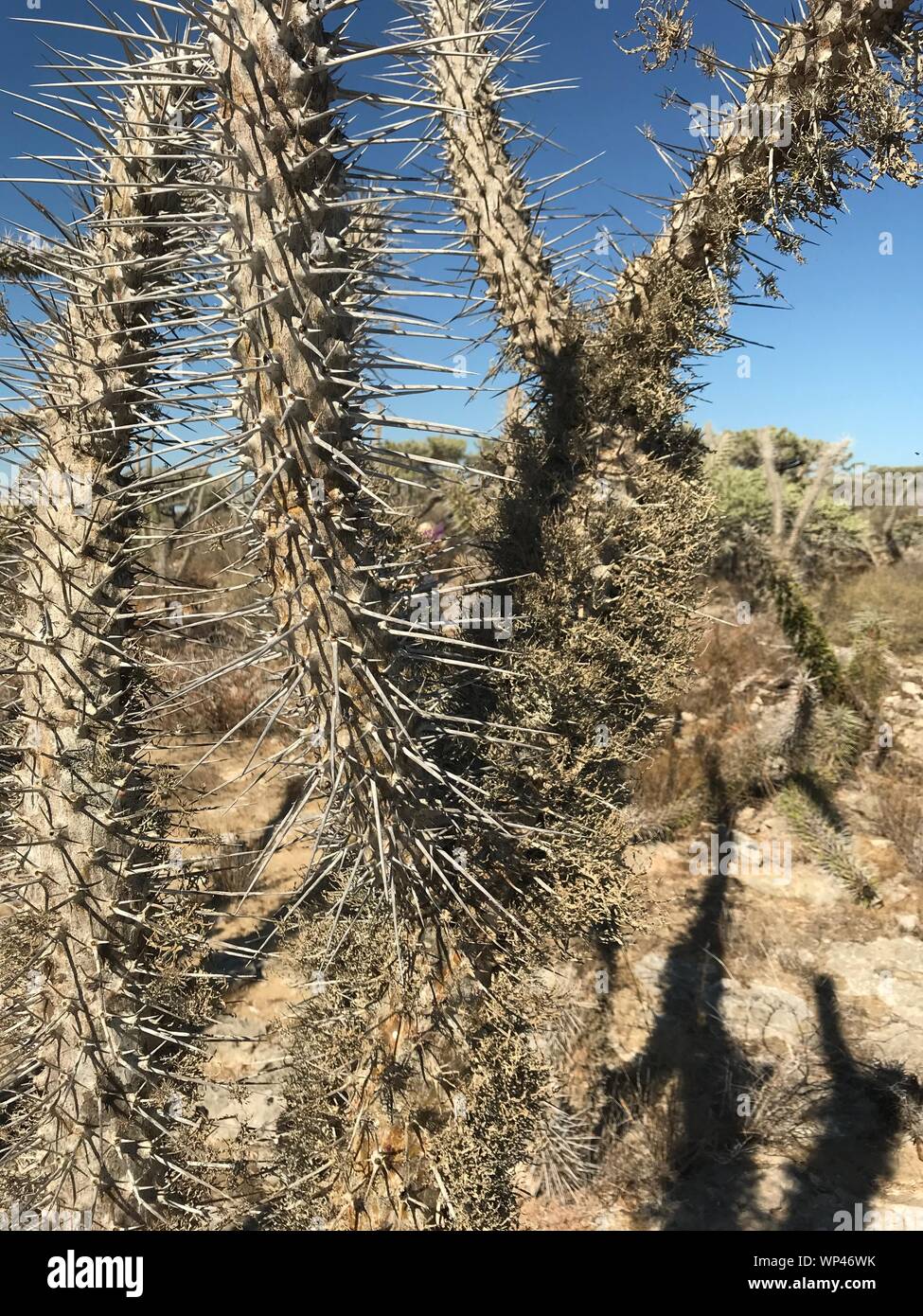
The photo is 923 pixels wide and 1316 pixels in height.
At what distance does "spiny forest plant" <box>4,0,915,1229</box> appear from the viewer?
149 cm

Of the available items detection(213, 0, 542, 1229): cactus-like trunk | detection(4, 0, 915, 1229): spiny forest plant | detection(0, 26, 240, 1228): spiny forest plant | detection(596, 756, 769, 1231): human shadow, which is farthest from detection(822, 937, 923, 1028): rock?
detection(0, 26, 240, 1228): spiny forest plant

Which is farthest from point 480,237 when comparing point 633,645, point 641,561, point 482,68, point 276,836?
point 276,836

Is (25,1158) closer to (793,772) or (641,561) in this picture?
(641,561)

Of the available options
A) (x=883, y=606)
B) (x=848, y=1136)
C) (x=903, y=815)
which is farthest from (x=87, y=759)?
(x=883, y=606)

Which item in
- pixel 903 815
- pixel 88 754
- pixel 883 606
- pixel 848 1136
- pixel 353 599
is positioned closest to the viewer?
pixel 353 599

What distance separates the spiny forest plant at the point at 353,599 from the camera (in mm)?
1491

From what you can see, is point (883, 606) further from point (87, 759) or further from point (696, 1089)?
point (87, 759)

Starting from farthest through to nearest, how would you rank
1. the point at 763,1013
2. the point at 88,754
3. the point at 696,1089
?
the point at 763,1013 → the point at 696,1089 → the point at 88,754

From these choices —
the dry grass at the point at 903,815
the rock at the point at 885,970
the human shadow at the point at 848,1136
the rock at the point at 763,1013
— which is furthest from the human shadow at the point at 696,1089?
the dry grass at the point at 903,815

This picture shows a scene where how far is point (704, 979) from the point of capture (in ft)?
18.0

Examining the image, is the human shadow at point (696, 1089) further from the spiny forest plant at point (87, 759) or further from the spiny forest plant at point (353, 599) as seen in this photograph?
the spiny forest plant at point (87, 759)

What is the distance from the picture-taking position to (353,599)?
1.62m

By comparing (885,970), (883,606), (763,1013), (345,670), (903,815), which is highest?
(883,606)

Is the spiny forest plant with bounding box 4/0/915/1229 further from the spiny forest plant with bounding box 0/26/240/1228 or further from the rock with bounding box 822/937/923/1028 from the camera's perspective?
the rock with bounding box 822/937/923/1028
